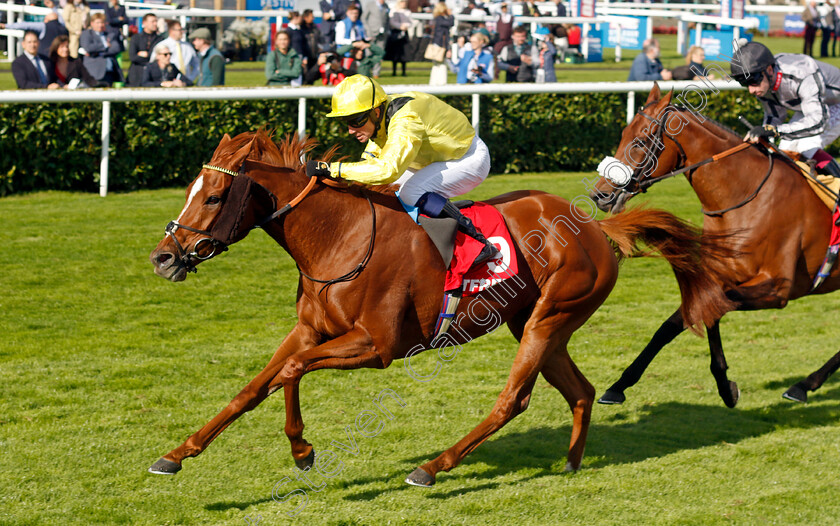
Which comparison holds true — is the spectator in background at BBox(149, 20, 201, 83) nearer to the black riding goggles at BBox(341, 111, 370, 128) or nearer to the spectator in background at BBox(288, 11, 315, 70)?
the spectator in background at BBox(288, 11, 315, 70)

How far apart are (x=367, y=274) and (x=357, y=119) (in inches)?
25.3

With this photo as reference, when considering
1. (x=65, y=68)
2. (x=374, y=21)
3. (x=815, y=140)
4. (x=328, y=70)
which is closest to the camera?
(x=815, y=140)

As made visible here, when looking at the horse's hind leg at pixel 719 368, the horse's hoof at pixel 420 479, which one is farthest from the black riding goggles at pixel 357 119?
the horse's hind leg at pixel 719 368

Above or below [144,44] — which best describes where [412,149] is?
below

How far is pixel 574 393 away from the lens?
4.59 metres

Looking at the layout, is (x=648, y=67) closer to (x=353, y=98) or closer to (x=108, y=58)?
(x=108, y=58)

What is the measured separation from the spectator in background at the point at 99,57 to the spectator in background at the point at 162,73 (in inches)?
35.7

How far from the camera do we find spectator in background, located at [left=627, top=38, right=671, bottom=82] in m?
13.6

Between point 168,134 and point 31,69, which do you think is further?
point 31,69

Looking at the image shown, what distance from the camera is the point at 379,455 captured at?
181 inches

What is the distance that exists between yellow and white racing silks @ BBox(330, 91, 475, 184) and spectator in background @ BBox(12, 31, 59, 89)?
768cm

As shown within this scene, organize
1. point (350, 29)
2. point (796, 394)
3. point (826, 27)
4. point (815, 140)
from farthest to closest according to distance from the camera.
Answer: point (826, 27) < point (350, 29) < point (815, 140) < point (796, 394)

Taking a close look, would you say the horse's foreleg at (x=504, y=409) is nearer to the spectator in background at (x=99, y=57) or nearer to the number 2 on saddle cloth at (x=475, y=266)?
the number 2 on saddle cloth at (x=475, y=266)

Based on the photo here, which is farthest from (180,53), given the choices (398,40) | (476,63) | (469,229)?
(469,229)
